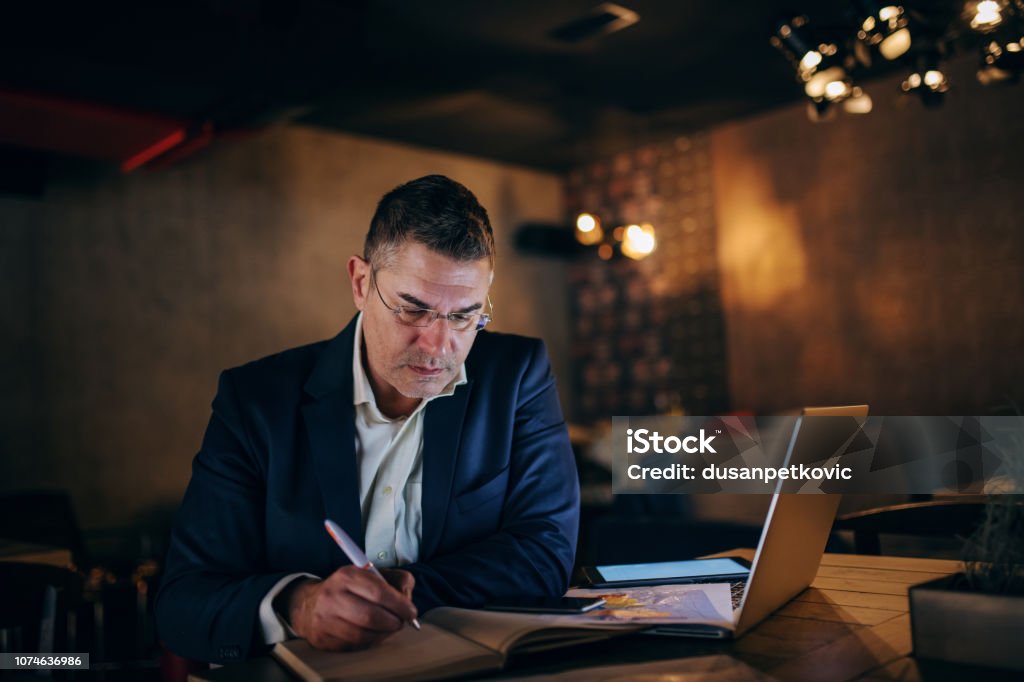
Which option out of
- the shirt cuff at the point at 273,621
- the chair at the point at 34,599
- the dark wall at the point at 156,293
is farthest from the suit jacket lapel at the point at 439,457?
the dark wall at the point at 156,293

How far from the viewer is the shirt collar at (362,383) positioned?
154 centimetres

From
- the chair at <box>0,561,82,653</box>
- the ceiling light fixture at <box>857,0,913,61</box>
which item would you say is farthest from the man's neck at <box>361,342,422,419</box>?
the ceiling light fixture at <box>857,0,913,61</box>

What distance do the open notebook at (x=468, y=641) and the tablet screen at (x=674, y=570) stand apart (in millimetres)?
206

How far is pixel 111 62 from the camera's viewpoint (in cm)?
322

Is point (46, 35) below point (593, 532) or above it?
above

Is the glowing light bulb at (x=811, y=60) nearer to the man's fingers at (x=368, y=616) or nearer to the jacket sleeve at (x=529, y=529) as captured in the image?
the jacket sleeve at (x=529, y=529)

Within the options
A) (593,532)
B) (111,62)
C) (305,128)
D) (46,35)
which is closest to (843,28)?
(593,532)

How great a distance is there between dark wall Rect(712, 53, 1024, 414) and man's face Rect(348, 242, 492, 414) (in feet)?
14.9

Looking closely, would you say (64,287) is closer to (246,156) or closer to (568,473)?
(246,156)

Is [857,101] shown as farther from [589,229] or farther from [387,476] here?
[387,476]

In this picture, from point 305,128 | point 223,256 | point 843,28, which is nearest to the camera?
point 843,28

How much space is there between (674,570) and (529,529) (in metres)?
0.27

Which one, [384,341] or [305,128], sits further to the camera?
[305,128]

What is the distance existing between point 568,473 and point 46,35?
2885 millimetres
